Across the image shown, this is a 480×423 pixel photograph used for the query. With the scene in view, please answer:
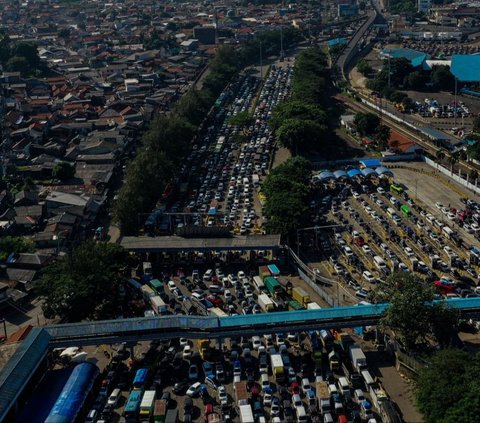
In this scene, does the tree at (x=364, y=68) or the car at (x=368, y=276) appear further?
the tree at (x=364, y=68)

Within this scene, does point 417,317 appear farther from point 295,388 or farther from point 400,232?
point 400,232

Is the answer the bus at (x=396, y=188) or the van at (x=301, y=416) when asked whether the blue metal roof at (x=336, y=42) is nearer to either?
the bus at (x=396, y=188)

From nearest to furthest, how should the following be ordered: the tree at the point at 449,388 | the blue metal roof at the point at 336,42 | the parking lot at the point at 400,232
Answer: the tree at the point at 449,388
the parking lot at the point at 400,232
the blue metal roof at the point at 336,42

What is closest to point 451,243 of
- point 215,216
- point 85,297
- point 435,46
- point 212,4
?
point 215,216

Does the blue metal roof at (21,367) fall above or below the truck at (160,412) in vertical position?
above

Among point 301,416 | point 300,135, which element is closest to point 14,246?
point 301,416

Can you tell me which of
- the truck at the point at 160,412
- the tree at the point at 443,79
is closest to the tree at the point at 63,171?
the truck at the point at 160,412
